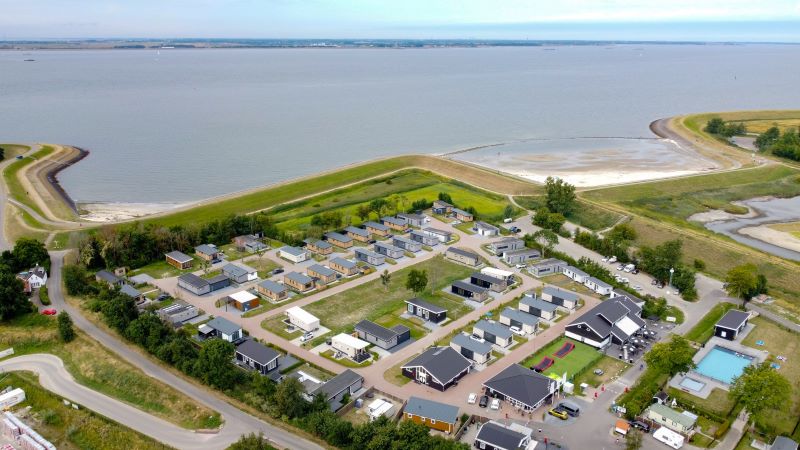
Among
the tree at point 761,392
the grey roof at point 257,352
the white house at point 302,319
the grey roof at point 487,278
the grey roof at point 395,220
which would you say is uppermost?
the tree at point 761,392

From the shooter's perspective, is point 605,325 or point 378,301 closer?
point 605,325

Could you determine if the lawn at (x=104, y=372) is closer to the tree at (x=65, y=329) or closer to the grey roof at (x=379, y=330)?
the tree at (x=65, y=329)

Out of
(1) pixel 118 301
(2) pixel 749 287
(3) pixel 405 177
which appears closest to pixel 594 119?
(3) pixel 405 177

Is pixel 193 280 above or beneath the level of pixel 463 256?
beneath

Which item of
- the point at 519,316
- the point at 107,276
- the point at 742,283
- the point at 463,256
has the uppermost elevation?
the point at 742,283

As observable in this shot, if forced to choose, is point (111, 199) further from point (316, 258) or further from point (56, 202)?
point (316, 258)

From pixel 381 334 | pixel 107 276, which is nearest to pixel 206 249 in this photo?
pixel 107 276

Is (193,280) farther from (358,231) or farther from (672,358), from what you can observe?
(672,358)

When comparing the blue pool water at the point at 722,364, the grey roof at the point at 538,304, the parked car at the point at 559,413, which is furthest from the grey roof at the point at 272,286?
the blue pool water at the point at 722,364
